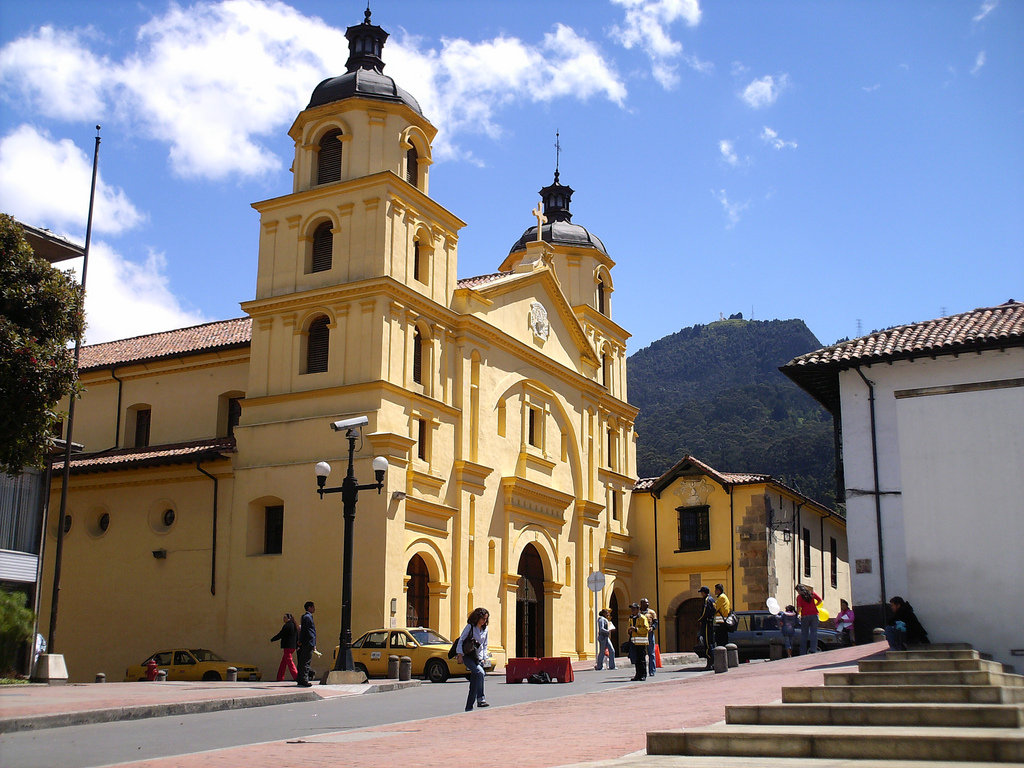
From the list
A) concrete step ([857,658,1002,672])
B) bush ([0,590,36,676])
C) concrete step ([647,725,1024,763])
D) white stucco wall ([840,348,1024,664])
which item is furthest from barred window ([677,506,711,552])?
concrete step ([647,725,1024,763])

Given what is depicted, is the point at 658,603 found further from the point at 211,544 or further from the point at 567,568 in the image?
the point at 211,544

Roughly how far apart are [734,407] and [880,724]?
10232 cm

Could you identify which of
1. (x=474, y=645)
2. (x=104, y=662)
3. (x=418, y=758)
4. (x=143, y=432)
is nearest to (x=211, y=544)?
(x=104, y=662)

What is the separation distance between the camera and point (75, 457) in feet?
113

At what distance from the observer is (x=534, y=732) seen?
490 inches

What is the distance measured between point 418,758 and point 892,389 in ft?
57.7

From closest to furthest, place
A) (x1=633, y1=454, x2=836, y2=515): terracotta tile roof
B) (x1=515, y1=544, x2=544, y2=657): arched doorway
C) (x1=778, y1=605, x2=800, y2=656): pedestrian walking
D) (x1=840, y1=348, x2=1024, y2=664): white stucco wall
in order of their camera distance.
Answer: (x1=840, y1=348, x2=1024, y2=664): white stucco wall
(x1=778, y1=605, x2=800, y2=656): pedestrian walking
(x1=515, y1=544, x2=544, y2=657): arched doorway
(x1=633, y1=454, x2=836, y2=515): terracotta tile roof

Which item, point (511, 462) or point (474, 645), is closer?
point (474, 645)

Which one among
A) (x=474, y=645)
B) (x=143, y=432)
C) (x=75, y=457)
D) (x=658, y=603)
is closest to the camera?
(x=474, y=645)

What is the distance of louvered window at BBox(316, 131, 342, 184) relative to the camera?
3228 cm

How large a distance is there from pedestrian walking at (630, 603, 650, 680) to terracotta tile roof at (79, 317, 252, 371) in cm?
1697

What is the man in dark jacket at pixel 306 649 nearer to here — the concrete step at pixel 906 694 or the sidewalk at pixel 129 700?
the sidewalk at pixel 129 700

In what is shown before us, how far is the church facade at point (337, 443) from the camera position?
29.0 metres

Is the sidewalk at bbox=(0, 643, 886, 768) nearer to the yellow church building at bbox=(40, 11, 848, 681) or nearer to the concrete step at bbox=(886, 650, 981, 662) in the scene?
the concrete step at bbox=(886, 650, 981, 662)
